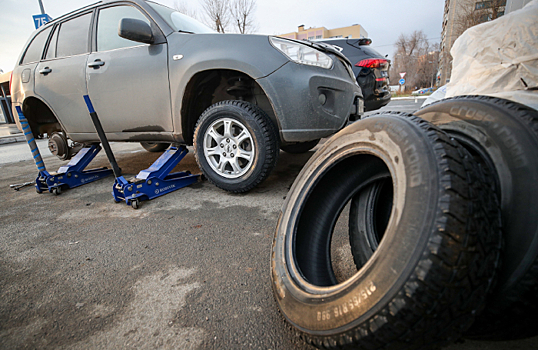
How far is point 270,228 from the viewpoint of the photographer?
7.09 feet

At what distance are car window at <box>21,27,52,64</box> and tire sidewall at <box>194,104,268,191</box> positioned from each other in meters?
2.83

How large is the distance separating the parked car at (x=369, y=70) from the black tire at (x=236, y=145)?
11.8 ft

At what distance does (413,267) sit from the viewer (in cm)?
80

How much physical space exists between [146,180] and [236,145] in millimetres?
991

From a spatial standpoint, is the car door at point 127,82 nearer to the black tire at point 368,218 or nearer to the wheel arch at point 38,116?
the wheel arch at point 38,116

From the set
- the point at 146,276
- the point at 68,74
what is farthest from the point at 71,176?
the point at 146,276

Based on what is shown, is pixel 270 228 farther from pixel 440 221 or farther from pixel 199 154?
pixel 440 221

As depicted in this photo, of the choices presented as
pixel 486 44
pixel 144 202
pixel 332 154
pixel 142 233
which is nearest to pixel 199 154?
pixel 144 202

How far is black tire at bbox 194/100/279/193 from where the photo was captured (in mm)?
2650

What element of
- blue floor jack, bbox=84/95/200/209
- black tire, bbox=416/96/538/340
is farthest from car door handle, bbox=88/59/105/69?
black tire, bbox=416/96/538/340

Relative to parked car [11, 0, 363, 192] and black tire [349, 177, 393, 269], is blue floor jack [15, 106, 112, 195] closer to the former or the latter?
parked car [11, 0, 363, 192]

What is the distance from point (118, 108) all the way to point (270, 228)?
232cm

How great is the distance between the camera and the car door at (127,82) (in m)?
2.90

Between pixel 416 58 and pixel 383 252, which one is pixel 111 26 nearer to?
pixel 383 252
